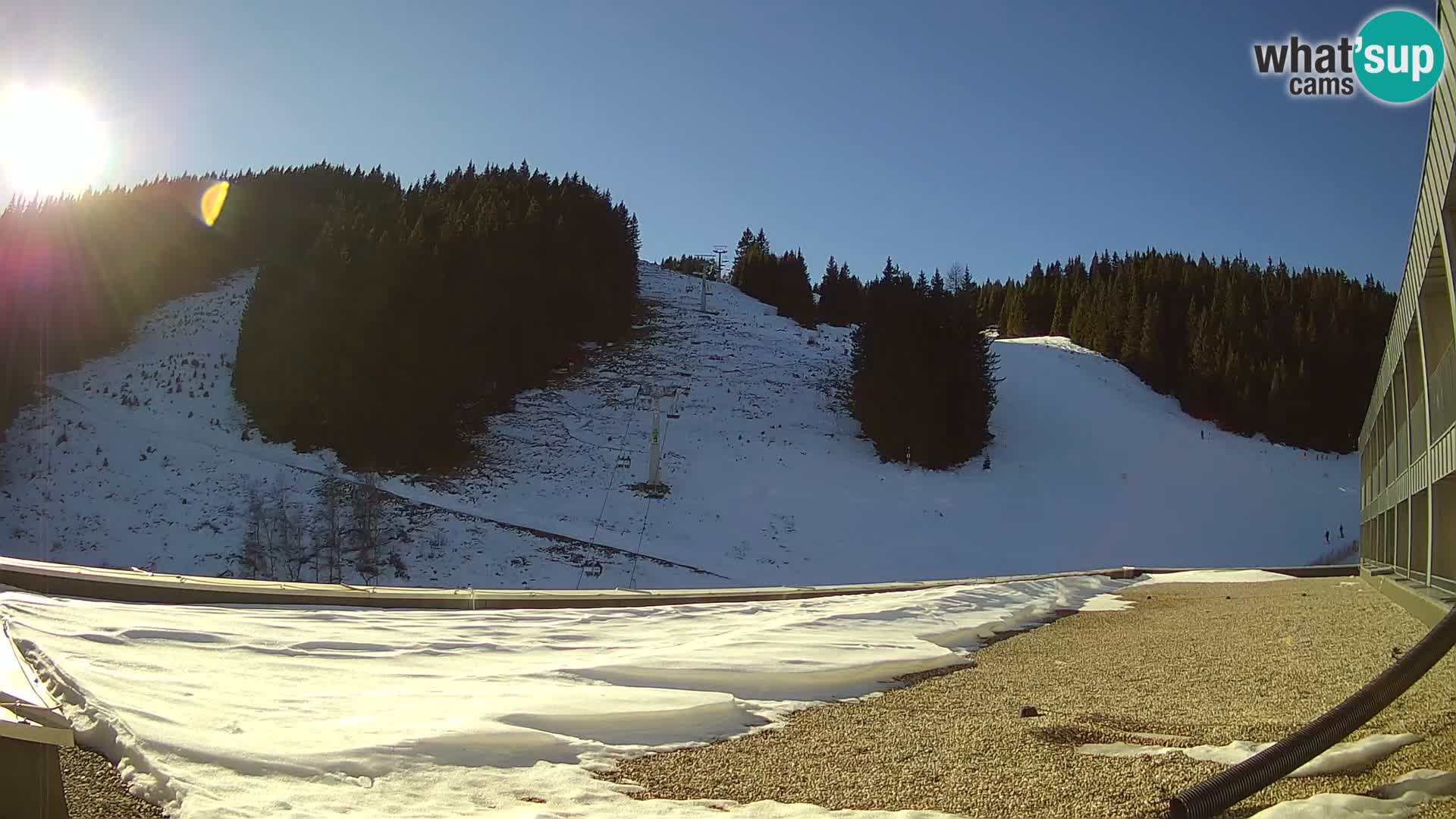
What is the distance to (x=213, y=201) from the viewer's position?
6078 centimetres

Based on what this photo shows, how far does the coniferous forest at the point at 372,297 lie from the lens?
105ft

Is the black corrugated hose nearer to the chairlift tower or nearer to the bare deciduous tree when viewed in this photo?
the bare deciduous tree

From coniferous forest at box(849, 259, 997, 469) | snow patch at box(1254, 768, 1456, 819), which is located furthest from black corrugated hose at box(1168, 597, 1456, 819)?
coniferous forest at box(849, 259, 997, 469)

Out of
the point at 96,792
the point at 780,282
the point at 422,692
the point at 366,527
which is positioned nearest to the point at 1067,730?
the point at 422,692

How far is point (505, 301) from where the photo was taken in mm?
37844

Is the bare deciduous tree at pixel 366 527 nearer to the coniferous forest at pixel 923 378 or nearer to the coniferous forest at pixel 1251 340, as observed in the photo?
the coniferous forest at pixel 923 378

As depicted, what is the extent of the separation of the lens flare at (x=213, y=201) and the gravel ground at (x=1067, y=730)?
2357 inches

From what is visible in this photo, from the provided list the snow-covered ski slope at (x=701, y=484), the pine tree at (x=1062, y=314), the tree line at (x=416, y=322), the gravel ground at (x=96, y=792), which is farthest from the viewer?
the pine tree at (x=1062, y=314)

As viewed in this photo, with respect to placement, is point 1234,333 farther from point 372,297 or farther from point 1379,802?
point 1379,802

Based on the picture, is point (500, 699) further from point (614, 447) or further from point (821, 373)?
point (821, 373)

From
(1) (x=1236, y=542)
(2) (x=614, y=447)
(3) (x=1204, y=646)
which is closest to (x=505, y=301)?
(2) (x=614, y=447)

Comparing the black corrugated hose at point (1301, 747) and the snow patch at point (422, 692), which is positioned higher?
the black corrugated hose at point (1301, 747)

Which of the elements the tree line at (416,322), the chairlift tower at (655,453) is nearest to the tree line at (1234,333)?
the chairlift tower at (655,453)

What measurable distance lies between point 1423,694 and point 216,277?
57.3m
